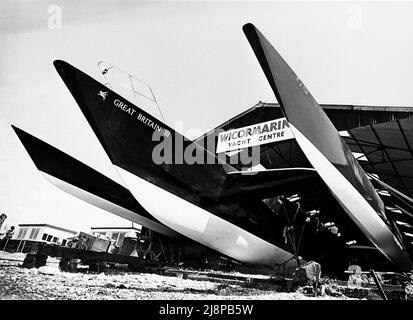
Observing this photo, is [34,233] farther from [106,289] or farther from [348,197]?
[348,197]

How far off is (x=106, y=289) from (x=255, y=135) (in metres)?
4.24

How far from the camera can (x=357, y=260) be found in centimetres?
730

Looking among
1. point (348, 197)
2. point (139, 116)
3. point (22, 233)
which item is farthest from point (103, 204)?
point (22, 233)

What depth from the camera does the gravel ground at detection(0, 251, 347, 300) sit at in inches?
95.0

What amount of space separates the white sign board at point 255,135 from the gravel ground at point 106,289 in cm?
321

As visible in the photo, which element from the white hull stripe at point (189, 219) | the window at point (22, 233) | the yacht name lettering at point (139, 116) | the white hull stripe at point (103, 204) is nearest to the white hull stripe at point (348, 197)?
the white hull stripe at point (189, 219)

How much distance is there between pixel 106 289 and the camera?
2707mm

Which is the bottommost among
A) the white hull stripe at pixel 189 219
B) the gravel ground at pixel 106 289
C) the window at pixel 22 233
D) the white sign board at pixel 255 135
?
the gravel ground at pixel 106 289

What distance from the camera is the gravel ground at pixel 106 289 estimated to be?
7.91 feet

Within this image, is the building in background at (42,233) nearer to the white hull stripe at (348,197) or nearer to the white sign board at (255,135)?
the white sign board at (255,135)

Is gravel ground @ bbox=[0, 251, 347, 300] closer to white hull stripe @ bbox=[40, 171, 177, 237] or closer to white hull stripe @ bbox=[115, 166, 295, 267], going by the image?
white hull stripe @ bbox=[115, 166, 295, 267]

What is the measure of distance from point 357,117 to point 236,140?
7.97ft
